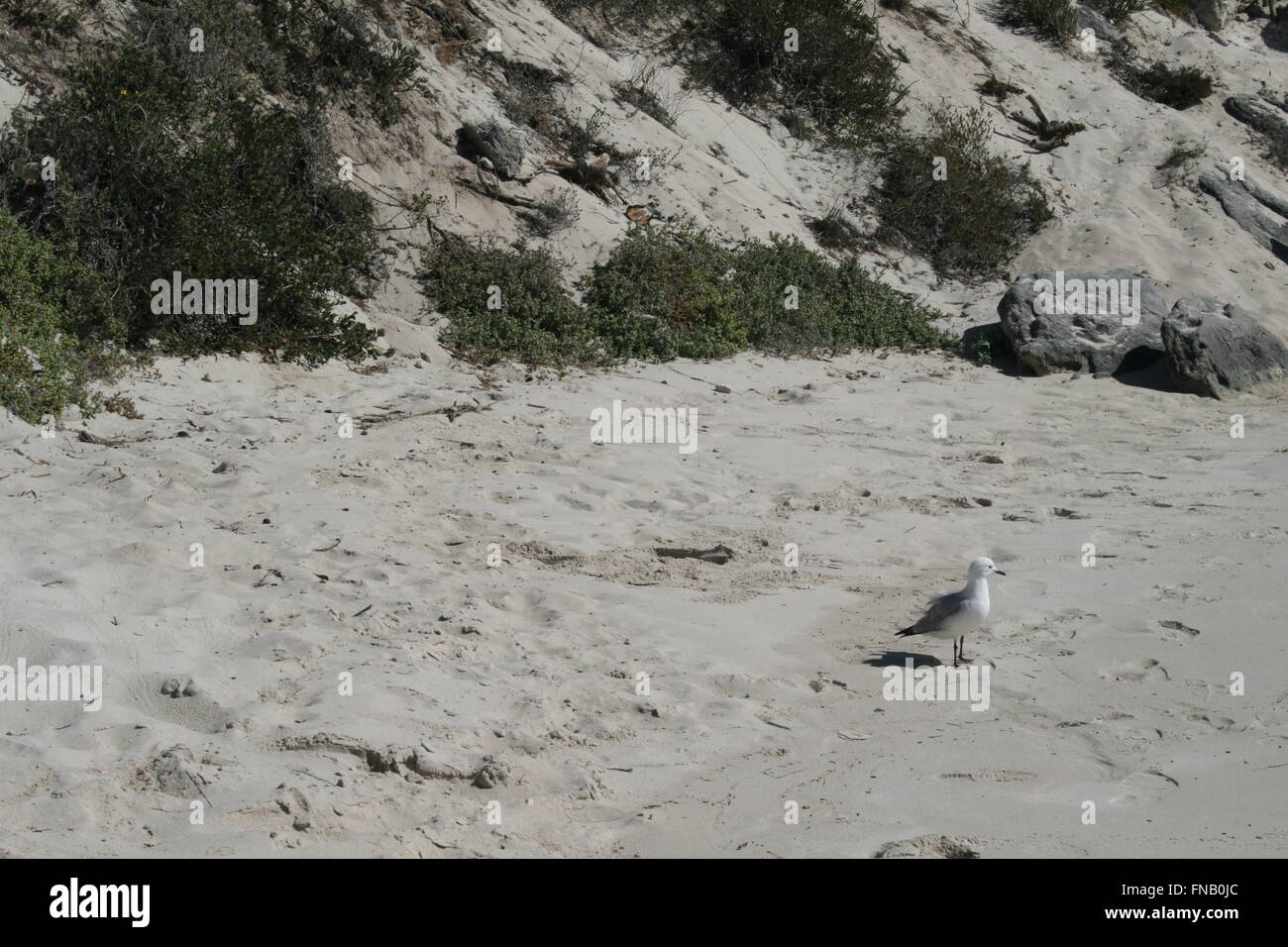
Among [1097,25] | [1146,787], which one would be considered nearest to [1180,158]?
[1097,25]

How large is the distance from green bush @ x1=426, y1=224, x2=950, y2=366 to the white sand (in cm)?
55

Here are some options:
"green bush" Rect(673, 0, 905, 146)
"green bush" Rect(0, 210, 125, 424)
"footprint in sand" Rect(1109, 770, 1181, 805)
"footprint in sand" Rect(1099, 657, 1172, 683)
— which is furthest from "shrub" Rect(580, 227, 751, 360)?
"footprint in sand" Rect(1109, 770, 1181, 805)

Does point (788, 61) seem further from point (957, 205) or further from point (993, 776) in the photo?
point (993, 776)

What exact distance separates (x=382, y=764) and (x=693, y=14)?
47.8ft

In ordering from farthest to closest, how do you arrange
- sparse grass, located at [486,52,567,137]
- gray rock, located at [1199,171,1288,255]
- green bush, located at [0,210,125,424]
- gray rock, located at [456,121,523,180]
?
gray rock, located at [1199,171,1288,255]
sparse grass, located at [486,52,567,137]
gray rock, located at [456,121,523,180]
green bush, located at [0,210,125,424]

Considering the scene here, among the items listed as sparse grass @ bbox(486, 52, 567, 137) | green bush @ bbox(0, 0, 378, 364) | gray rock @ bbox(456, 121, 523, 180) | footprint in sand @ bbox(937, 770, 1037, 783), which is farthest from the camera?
sparse grass @ bbox(486, 52, 567, 137)

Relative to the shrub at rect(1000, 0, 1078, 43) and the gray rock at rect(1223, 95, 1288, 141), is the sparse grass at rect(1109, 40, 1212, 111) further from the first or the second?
the shrub at rect(1000, 0, 1078, 43)

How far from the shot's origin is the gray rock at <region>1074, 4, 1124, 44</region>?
20.0m

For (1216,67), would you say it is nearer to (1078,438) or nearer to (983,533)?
(1078,438)

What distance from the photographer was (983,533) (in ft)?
24.7

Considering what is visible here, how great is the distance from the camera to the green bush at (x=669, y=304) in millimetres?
11039

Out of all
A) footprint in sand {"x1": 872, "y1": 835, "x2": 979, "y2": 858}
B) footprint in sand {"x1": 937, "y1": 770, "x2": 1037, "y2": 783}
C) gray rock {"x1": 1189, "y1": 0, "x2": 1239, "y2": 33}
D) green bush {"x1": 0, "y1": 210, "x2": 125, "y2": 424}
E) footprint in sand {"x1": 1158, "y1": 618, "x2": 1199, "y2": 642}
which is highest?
gray rock {"x1": 1189, "y1": 0, "x2": 1239, "y2": 33}

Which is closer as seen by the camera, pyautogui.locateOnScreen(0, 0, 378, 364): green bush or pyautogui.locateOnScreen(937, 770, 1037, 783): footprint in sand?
pyautogui.locateOnScreen(937, 770, 1037, 783): footprint in sand

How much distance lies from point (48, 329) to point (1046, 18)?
16833 mm
